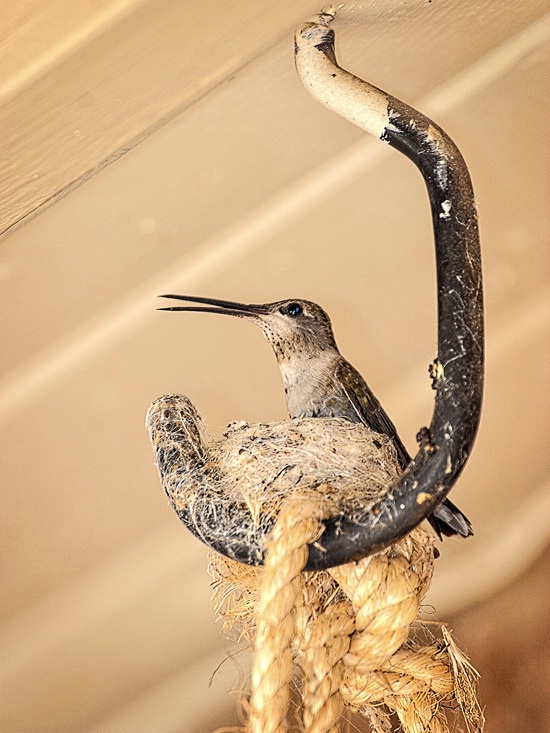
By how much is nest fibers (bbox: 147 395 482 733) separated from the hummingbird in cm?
41

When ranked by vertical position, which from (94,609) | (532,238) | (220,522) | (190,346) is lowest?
(220,522)

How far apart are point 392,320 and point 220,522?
3.61ft

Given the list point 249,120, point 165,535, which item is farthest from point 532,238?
point 165,535

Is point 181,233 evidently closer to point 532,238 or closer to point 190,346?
point 190,346

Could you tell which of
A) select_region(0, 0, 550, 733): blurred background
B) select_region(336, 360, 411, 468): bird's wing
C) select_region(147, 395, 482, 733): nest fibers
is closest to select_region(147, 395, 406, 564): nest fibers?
select_region(147, 395, 482, 733): nest fibers

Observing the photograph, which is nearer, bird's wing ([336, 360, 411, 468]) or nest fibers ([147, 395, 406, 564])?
nest fibers ([147, 395, 406, 564])

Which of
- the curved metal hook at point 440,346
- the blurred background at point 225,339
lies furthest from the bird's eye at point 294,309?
the curved metal hook at point 440,346

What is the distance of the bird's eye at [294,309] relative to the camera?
1372 millimetres

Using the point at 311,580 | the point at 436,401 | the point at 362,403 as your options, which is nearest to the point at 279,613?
the point at 311,580

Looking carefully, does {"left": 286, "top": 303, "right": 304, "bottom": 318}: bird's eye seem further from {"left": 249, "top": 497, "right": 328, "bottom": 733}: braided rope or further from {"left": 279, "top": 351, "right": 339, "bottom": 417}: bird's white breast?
{"left": 249, "top": 497, "right": 328, "bottom": 733}: braided rope

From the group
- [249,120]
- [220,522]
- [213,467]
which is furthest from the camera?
[249,120]

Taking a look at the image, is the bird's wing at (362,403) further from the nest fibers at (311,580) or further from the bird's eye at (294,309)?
the nest fibers at (311,580)

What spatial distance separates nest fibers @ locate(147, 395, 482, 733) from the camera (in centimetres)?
64

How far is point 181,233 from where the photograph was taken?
62.0 inches
